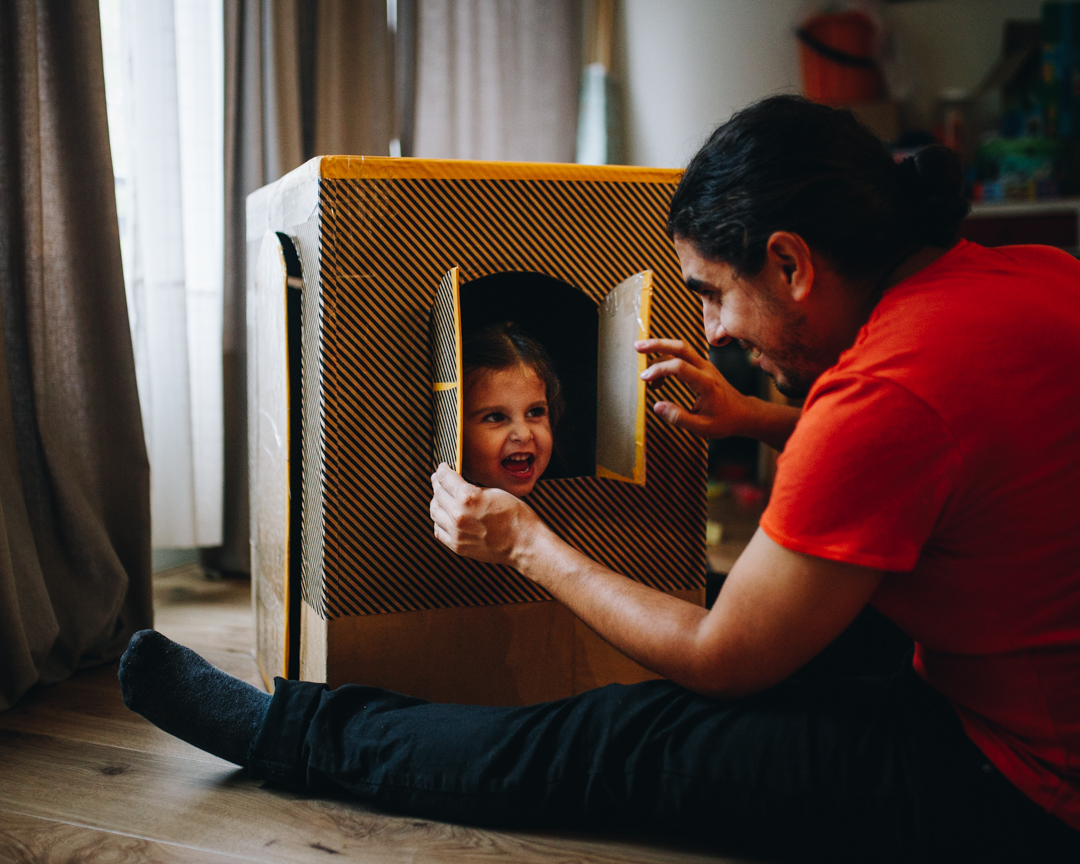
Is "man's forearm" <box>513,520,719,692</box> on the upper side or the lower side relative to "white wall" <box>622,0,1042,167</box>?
lower

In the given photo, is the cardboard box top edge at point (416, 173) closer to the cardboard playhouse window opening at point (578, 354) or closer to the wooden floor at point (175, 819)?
the cardboard playhouse window opening at point (578, 354)

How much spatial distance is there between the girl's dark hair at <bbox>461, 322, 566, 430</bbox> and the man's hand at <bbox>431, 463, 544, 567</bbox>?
0.18m

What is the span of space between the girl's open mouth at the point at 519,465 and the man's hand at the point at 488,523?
13 cm

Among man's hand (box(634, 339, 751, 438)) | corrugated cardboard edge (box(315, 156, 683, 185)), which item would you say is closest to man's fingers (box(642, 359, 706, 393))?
man's hand (box(634, 339, 751, 438))

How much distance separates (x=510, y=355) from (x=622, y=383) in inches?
5.3

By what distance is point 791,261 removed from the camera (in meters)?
0.73

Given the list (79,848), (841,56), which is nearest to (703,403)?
(79,848)

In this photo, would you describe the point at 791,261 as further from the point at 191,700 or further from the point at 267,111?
the point at 267,111

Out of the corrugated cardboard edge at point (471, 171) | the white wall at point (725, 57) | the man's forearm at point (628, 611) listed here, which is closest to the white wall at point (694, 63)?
the white wall at point (725, 57)

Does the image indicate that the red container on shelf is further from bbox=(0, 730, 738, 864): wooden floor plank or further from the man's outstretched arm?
bbox=(0, 730, 738, 864): wooden floor plank

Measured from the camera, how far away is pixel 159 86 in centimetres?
157

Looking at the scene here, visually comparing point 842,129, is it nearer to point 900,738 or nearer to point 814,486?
point 814,486

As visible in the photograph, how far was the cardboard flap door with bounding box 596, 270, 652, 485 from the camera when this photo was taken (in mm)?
941

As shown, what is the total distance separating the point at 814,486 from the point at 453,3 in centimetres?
207
